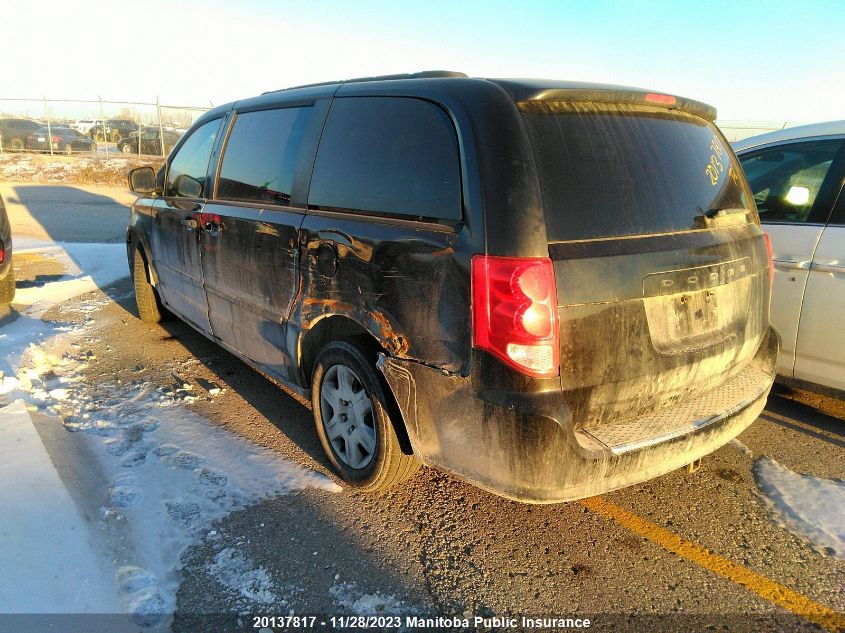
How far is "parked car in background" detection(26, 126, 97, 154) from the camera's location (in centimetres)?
2398

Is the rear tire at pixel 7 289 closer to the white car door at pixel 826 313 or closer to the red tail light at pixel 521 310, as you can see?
the red tail light at pixel 521 310

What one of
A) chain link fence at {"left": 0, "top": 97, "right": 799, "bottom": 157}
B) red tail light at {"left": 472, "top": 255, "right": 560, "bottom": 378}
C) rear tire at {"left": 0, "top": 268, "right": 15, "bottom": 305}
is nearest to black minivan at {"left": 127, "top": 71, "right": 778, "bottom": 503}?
red tail light at {"left": 472, "top": 255, "right": 560, "bottom": 378}

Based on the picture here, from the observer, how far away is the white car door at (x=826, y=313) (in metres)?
3.38

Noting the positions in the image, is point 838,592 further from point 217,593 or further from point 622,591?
point 217,593

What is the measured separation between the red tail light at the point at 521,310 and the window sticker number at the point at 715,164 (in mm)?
1216

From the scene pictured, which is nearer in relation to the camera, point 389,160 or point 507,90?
point 507,90

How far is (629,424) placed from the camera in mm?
2275

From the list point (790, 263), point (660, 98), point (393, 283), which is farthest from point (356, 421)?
point (790, 263)

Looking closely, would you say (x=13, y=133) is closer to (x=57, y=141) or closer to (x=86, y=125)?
(x=57, y=141)

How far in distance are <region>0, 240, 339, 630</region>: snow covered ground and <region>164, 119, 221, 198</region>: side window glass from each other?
145 centimetres

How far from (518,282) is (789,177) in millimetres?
2895

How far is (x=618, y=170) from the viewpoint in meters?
2.30

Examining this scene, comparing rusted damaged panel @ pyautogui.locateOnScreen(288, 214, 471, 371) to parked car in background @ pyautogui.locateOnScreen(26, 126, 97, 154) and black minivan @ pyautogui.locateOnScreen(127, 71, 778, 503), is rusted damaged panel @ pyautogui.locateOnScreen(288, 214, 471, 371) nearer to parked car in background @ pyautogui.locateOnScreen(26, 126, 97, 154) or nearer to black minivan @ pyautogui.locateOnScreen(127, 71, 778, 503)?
black minivan @ pyautogui.locateOnScreen(127, 71, 778, 503)

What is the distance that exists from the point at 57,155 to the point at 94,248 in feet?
60.3
